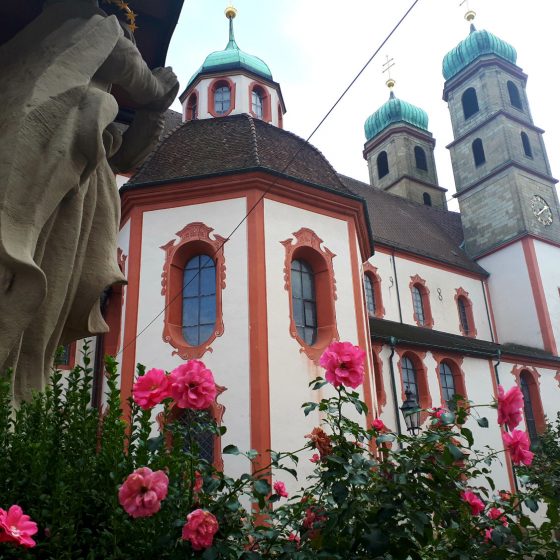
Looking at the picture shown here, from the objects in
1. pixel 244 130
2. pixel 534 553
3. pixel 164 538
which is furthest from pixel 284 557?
pixel 244 130

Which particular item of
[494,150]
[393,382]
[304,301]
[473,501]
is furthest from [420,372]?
[473,501]

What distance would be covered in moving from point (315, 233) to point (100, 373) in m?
4.87

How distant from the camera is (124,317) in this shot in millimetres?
11508

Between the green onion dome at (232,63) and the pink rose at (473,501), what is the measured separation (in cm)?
1574

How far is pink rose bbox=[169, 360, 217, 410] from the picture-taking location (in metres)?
2.69

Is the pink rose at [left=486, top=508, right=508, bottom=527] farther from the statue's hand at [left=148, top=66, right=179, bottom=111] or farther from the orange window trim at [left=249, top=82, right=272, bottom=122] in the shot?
the orange window trim at [left=249, top=82, right=272, bottom=122]

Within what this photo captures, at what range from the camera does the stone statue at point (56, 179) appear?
2.54 meters

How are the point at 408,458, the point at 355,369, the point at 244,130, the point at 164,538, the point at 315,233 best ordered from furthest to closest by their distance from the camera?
the point at 244,130 → the point at 315,233 → the point at 355,369 → the point at 408,458 → the point at 164,538

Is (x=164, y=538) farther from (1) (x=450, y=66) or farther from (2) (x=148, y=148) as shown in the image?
(1) (x=450, y=66)

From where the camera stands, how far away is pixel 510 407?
3025 millimetres

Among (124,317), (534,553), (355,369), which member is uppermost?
(124,317)

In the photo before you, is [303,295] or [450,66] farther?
[450,66]

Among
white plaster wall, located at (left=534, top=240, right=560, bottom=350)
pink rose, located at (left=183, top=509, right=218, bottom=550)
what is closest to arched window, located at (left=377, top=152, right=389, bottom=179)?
white plaster wall, located at (left=534, top=240, right=560, bottom=350)

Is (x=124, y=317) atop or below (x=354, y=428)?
atop
